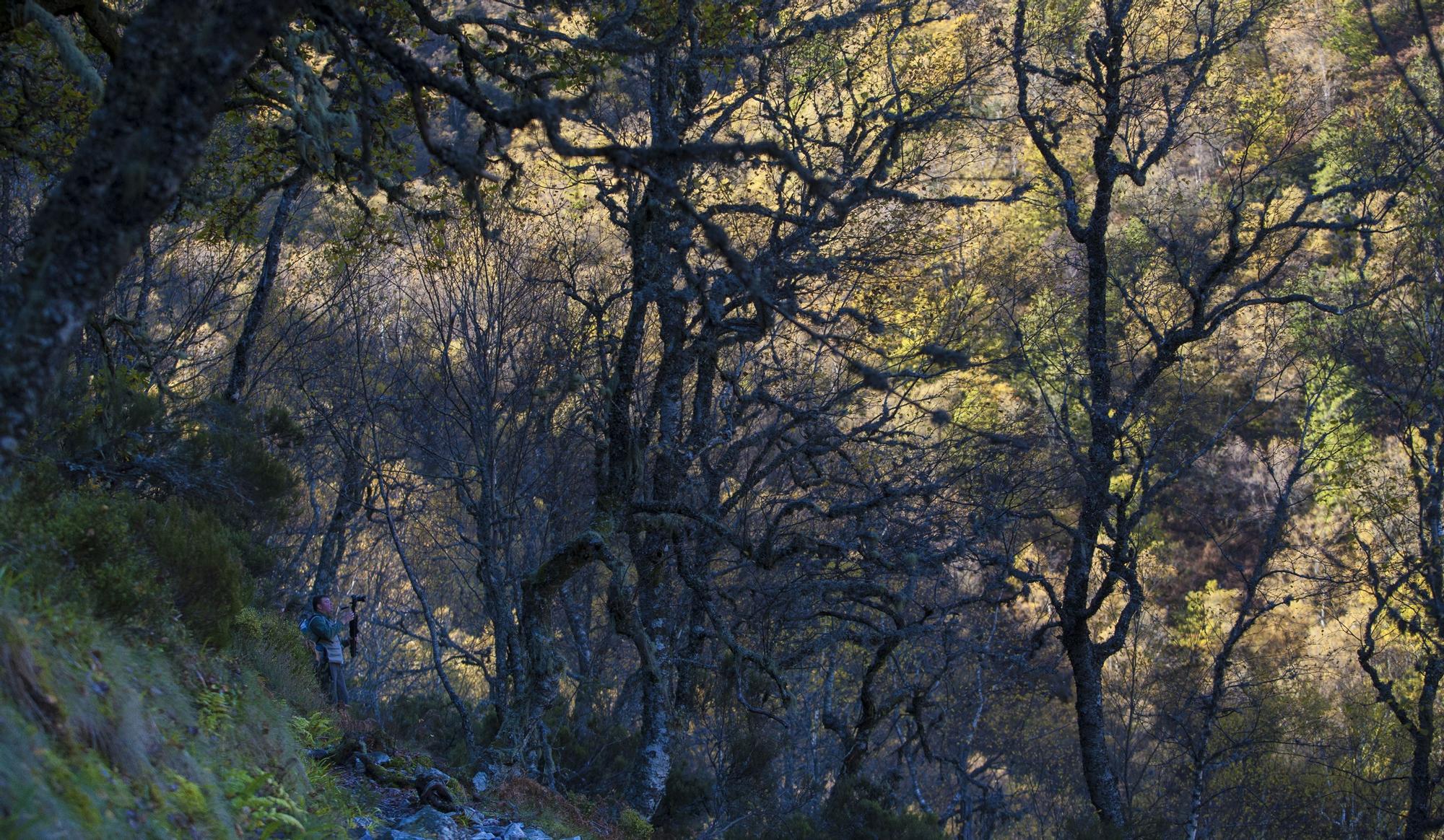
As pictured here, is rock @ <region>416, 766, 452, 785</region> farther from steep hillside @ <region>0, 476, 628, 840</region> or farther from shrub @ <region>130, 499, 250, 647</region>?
shrub @ <region>130, 499, 250, 647</region>

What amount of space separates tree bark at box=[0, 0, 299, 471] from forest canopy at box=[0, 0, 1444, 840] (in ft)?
0.04

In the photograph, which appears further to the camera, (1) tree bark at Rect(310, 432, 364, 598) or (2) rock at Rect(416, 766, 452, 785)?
(1) tree bark at Rect(310, 432, 364, 598)

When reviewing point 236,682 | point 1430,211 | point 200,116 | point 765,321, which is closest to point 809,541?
point 765,321

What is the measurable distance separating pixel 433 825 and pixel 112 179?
3925mm

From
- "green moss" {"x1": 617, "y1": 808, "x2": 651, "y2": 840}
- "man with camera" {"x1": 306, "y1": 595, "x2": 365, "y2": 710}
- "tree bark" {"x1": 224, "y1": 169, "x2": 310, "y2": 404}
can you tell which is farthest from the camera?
"tree bark" {"x1": 224, "y1": 169, "x2": 310, "y2": 404}

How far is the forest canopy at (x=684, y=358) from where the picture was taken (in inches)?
187

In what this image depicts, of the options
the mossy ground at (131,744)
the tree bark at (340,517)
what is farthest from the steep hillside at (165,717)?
the tree bark at (340,517)

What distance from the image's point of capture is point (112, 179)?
3102 mm

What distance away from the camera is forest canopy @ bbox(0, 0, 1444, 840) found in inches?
187

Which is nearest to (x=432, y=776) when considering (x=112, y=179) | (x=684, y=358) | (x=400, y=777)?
(x=400, y=777)

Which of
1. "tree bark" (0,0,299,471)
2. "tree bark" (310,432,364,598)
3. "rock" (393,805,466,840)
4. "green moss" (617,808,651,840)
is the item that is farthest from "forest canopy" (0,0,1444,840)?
"rock" (393,805,466,840)

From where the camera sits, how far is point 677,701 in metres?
11.2

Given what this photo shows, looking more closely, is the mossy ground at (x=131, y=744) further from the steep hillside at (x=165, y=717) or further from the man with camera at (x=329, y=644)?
the man with camera at (x=329, y=644)

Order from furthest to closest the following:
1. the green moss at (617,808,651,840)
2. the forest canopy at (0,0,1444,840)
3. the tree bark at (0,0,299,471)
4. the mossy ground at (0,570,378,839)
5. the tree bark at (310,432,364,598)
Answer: the tree bark at (310,432,364,598) → the green moss at (617,808,651,840) → the forest canopy at (0,0,1444,840) → the tree bark at (0,0,299,471) → the mossy ground at (0,570,378,839)
